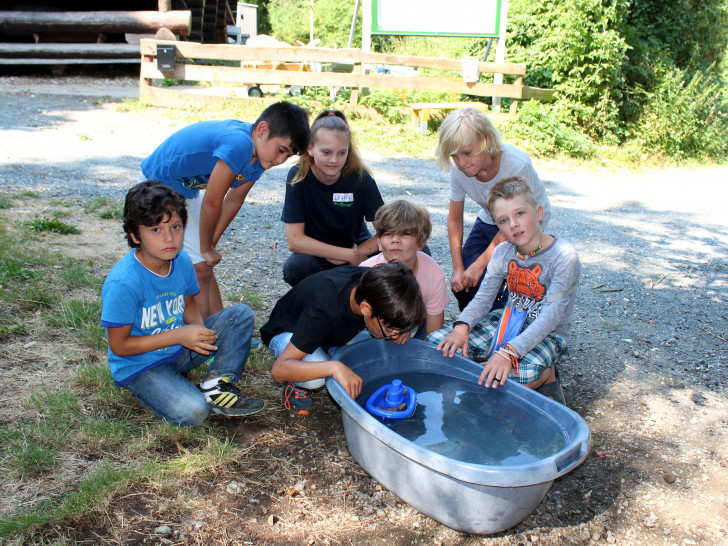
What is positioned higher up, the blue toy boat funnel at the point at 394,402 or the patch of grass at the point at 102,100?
the patch of grass at the point at 102,100

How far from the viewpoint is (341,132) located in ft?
9.84

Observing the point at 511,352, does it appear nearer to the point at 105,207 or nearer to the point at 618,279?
the point at 618,279

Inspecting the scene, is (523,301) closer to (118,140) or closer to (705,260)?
(705,260)

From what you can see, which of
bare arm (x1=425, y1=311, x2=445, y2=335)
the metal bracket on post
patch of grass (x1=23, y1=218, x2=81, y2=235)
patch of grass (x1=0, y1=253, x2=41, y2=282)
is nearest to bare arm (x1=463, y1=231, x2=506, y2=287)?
bare arm (x1=425, y1=311, x2=445, y2=335)

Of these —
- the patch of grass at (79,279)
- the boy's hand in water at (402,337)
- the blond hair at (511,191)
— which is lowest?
the patch of grass at (79,279)

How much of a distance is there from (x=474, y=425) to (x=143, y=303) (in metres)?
1.40

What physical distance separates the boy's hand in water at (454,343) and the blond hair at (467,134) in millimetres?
928

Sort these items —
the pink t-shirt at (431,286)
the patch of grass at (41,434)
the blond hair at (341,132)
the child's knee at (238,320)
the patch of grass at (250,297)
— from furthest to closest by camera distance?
1. the patch of grass at (250,297)
2. the blond hair at (341,132)
3. the pink t-shirt at (431,286)
4. the child's knee at (238,320)
5. the patch of grass at (41,434)

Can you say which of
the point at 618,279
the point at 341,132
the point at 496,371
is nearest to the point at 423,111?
the point at 618,279

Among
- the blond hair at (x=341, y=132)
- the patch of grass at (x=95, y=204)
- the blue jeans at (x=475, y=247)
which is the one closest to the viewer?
the blond hair at (x=341, y=132)

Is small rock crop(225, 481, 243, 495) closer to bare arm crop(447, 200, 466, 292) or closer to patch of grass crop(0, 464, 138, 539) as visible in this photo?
patch of grass crop(0, 464, 138, 539)

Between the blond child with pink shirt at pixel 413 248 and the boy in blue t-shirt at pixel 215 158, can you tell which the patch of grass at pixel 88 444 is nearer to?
the boy in blue t-shirt at pixel 215 158

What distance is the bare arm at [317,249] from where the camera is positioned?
3.15m

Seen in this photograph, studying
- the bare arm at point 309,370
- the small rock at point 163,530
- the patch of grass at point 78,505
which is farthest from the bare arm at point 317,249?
the small rock at point 163,530
